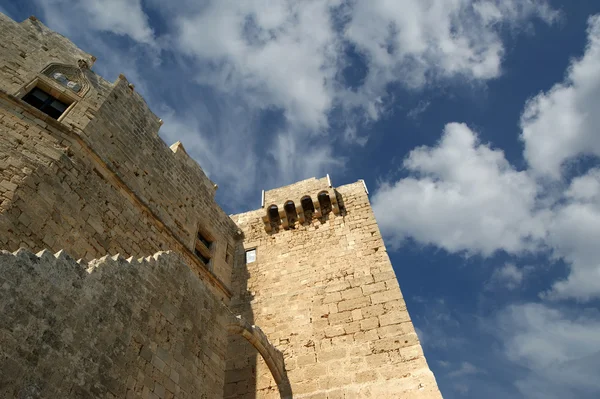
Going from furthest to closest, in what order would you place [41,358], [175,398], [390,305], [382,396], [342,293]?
1. [342,293]
2. [390,305]
3. [382,396]
4. [175,398]
5. [41,358]

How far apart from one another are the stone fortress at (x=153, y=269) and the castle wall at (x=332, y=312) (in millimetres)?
32

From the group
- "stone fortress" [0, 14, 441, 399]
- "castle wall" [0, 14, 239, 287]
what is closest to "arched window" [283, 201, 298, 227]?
"stone fortress" [0, 14, 441, 399]

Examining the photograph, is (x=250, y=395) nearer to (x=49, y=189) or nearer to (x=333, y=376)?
(x=333, y=376)

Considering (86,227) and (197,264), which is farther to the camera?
(197,264)

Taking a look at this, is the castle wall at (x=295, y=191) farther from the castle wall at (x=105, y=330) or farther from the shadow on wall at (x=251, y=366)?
the castle wall at (x=105, y=330)

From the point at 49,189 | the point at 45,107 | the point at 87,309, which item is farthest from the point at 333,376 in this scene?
the point at 45,107

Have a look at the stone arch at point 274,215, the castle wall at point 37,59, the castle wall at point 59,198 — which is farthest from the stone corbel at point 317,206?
→ the castle wall at point 37,59

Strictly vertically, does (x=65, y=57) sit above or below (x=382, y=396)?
above

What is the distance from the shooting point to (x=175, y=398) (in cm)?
552

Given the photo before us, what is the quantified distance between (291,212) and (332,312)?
4160 mm

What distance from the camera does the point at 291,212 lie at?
12.8 m

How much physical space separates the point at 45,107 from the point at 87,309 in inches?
221

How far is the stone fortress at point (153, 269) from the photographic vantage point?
422 centimetres

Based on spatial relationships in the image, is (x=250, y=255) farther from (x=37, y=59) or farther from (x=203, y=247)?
(x=37, y=59)
